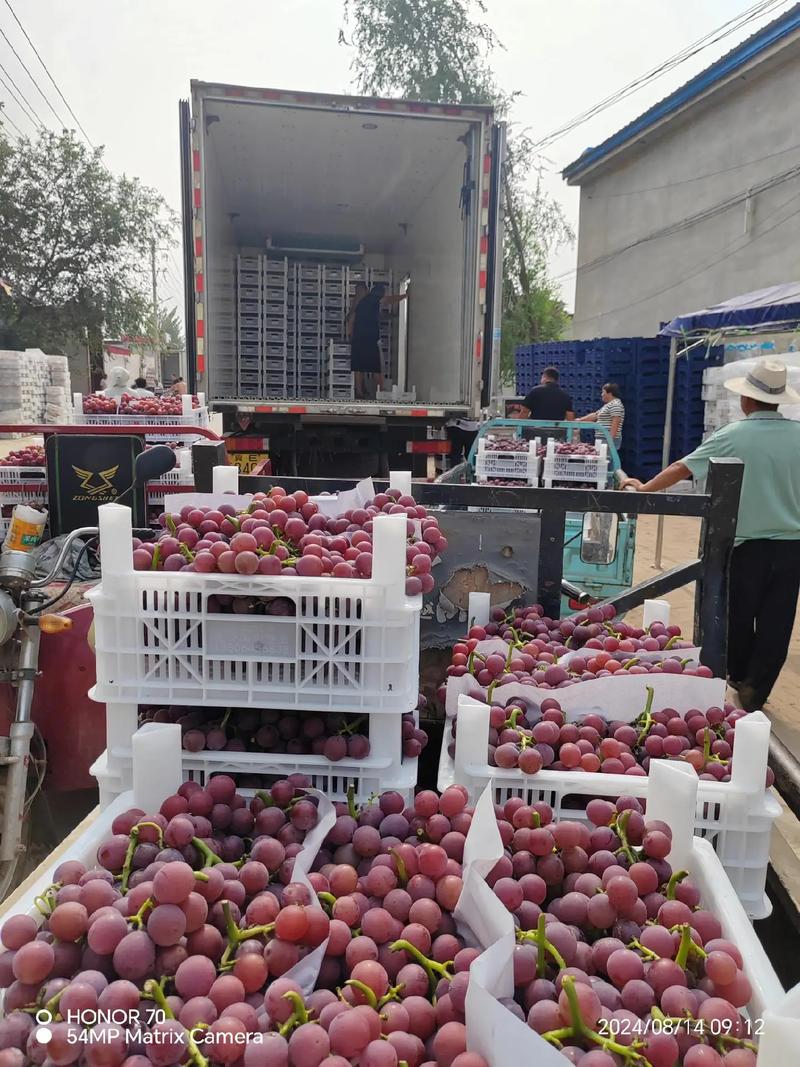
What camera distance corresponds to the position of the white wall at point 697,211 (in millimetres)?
14516

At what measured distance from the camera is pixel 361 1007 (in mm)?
1074

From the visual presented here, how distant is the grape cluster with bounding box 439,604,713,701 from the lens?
2.08 m

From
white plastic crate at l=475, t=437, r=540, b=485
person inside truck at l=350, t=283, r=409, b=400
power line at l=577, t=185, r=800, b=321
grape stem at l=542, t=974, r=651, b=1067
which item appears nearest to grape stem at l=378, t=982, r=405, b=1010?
grape stem at l=542, t=974, r=651, b=1067

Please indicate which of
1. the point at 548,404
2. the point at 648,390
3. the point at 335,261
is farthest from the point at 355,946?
the point at 648,390

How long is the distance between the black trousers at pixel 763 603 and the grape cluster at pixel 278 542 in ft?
8.87

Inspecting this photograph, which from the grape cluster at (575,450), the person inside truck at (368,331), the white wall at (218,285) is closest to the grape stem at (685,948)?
the grape cluster at (575,450)

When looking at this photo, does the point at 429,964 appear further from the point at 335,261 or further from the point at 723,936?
the point at 335,261

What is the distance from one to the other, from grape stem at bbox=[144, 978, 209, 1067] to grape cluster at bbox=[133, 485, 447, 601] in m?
0.73

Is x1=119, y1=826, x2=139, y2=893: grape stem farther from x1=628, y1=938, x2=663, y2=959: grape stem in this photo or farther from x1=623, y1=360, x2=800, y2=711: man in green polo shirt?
x1=623, y1=360, x2=800, y2=711: man in green polo shirt

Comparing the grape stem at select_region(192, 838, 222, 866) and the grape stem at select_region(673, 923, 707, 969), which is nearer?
the grape stem at select_region(673, 923, 707, 969)

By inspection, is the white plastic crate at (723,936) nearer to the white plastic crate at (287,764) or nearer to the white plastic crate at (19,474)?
the white plastic crate at (287,764)

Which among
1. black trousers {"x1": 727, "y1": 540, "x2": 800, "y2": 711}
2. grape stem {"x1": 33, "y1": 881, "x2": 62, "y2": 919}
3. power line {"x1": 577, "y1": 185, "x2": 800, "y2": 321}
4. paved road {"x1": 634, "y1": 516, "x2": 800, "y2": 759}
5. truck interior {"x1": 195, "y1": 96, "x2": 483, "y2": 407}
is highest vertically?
power line {"x1": 577, "y1": 185, "x2": 800, "y2": 321}

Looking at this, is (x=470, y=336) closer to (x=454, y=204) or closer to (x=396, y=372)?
(x=454, y=204)

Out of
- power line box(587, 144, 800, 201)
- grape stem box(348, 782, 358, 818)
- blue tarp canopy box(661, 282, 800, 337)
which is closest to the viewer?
grape stem box(348, 782, 358, 818)
